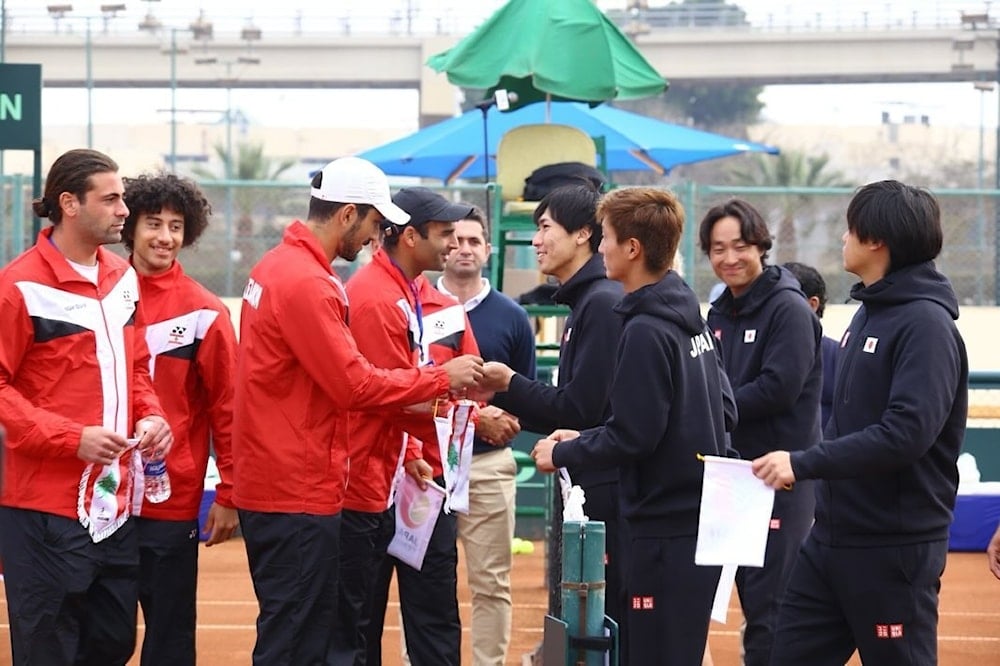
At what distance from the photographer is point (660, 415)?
4.87 m

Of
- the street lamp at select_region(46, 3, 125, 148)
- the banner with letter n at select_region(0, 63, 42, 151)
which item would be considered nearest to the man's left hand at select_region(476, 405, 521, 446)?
the banner with letter n at select_region(0, 63, 42, 151)

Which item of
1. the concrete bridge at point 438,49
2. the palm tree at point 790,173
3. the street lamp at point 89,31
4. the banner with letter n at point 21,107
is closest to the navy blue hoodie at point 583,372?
the banner with letter n at point 21,107

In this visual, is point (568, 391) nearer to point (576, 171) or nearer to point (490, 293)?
point (490, 293)

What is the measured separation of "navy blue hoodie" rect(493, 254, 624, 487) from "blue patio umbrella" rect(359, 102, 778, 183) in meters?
8.31

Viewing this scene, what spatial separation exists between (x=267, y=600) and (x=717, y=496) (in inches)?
62.8

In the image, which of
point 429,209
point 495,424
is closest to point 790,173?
point 495,424

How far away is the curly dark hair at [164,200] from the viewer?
6.25m

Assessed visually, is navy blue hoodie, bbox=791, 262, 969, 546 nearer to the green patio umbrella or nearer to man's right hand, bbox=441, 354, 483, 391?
man's right hand, bbox=441, 354, 483, 391

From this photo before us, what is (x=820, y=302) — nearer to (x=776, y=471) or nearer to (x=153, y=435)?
(x=776, y=471)

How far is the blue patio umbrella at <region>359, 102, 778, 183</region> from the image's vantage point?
1512 centimetres

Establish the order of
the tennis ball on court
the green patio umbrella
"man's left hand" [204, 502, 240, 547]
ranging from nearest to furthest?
"man's left hand" [204, 502, 240, 547] → the green patio umbrella → the tennis ball on court

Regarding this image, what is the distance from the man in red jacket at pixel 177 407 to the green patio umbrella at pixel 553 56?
5.18 meters

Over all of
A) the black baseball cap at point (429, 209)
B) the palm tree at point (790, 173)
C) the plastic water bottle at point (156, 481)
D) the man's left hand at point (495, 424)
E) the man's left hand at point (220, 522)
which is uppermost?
the palm tree at point (790, 173)

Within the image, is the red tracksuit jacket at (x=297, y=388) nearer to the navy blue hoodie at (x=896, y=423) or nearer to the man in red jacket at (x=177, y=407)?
the man in red jacket at (x=177, y=407)
